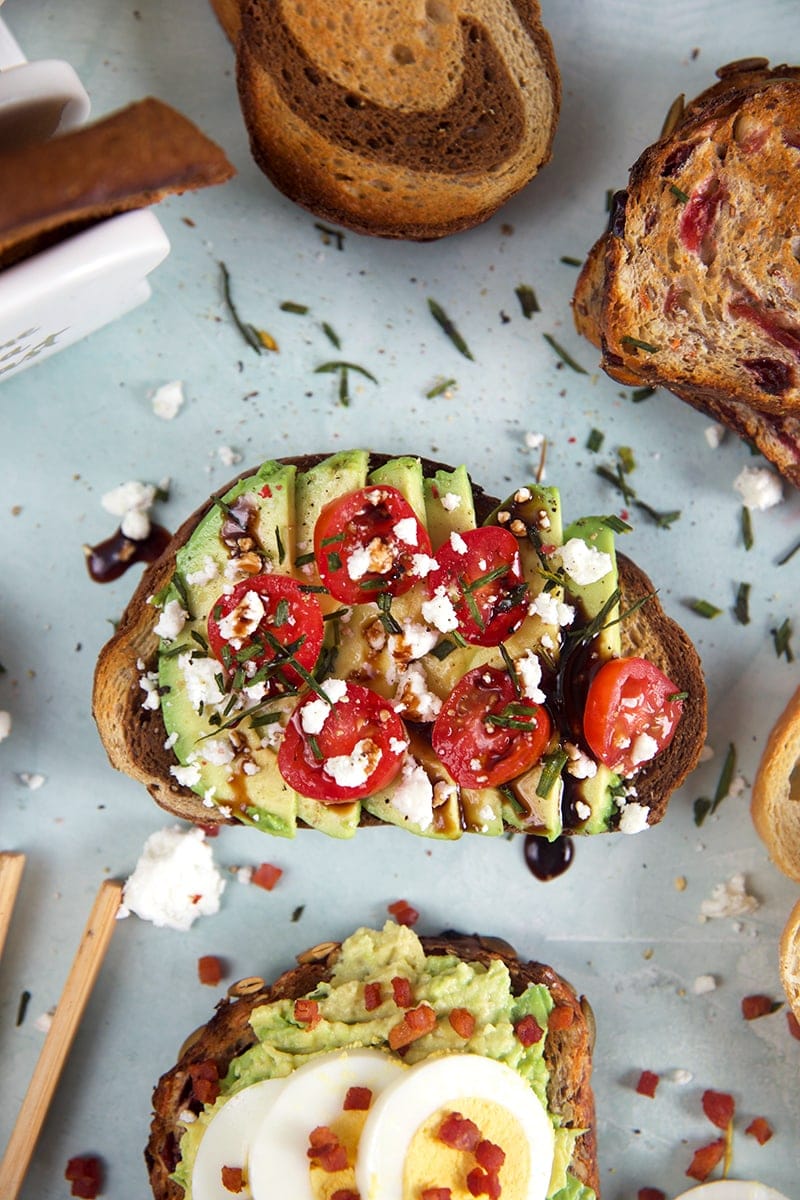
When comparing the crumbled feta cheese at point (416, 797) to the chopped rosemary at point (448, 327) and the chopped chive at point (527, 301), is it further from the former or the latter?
the chopped chive at point (527, 301)

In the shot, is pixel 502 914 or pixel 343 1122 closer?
pixel 343 1122

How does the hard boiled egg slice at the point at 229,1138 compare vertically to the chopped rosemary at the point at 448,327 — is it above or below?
below

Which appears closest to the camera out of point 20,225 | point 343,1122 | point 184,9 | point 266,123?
point 20,225

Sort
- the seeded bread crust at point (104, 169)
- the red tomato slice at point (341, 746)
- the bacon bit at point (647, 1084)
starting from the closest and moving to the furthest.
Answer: the seeded bread crust at point (104, 169) → the red tomato slice at point (341, 746) → the bacon bit at point (647, 1084)

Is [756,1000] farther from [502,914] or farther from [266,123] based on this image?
[266,123]

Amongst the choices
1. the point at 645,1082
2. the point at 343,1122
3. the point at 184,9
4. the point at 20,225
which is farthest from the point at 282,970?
the point at 184,9

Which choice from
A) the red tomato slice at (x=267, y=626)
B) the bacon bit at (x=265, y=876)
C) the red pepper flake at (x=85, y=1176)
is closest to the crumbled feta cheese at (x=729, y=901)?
the bacon bit at (x=265, y=876)
